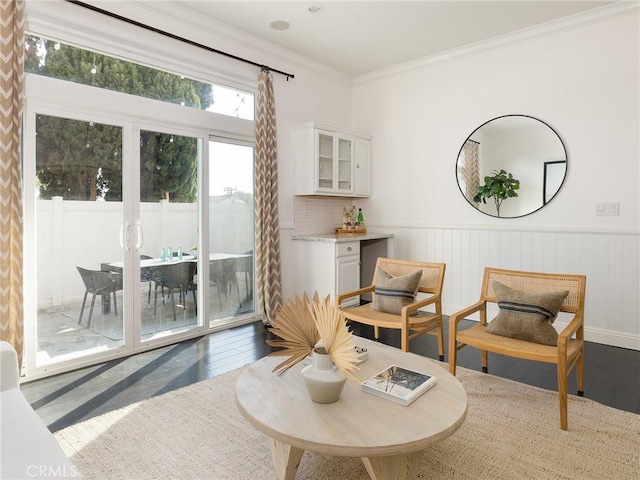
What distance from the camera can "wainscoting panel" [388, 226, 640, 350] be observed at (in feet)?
11.4

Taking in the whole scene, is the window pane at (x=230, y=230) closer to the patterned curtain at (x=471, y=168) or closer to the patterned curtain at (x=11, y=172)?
the patterned curtain at (x=11, y=172)

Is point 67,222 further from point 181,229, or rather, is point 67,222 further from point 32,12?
point 32,12

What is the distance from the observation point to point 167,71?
11.5 ft

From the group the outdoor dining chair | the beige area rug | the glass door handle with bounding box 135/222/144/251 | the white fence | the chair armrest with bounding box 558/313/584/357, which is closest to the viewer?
the beige area rug

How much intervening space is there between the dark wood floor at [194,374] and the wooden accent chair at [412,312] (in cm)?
34

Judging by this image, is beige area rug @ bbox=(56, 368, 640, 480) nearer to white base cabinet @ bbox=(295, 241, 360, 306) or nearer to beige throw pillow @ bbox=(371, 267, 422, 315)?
beige throw pillow @ bbox=(371, 267, 422, 315)

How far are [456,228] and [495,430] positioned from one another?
2.61m

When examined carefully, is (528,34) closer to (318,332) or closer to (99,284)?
(318,332)

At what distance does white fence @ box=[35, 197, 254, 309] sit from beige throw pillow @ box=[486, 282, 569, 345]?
259 cm

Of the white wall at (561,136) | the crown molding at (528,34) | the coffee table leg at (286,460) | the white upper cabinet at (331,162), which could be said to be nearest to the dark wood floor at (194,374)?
the white wall at (561,136)

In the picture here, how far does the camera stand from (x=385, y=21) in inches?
148

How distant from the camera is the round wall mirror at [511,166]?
3.82m

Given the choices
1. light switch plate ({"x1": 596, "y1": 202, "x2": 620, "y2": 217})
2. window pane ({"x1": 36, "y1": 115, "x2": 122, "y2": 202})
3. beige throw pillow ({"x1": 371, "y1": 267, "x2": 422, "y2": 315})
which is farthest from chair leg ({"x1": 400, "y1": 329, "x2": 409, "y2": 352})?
window pane ({"x1": 36, "y1": 115, "x2": 122, "y2": 202})

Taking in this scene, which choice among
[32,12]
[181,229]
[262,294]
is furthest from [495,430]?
[32,12]
